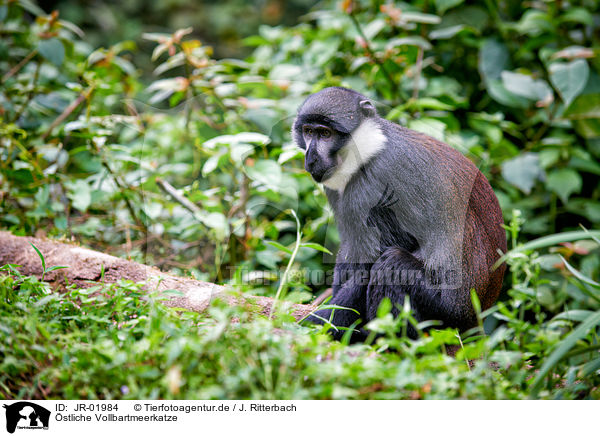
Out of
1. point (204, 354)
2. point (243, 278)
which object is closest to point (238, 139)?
point (243, 278)

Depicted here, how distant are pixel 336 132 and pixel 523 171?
9.07ft

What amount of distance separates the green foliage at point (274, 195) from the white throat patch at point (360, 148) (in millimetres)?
496

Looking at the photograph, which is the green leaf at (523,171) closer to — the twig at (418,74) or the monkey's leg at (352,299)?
the twig at (418,74)

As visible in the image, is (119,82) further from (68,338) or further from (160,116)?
(68,338)

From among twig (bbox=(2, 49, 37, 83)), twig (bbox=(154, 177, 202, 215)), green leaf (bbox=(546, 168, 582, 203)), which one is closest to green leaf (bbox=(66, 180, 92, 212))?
twig (bbox=(154, 177, 202, 215))

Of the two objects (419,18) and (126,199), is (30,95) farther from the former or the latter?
(419,18)

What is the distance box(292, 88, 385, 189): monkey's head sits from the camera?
3.45 meters

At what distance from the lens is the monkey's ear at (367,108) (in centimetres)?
352

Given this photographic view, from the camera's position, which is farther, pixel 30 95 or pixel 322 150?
pixel 30 95

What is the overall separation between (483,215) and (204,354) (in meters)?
2.15

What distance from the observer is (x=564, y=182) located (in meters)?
5.44

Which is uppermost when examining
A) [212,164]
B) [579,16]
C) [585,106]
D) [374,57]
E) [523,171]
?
[579,16]

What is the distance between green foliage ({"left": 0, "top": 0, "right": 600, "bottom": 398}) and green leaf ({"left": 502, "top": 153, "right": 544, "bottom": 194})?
0.8 inches
